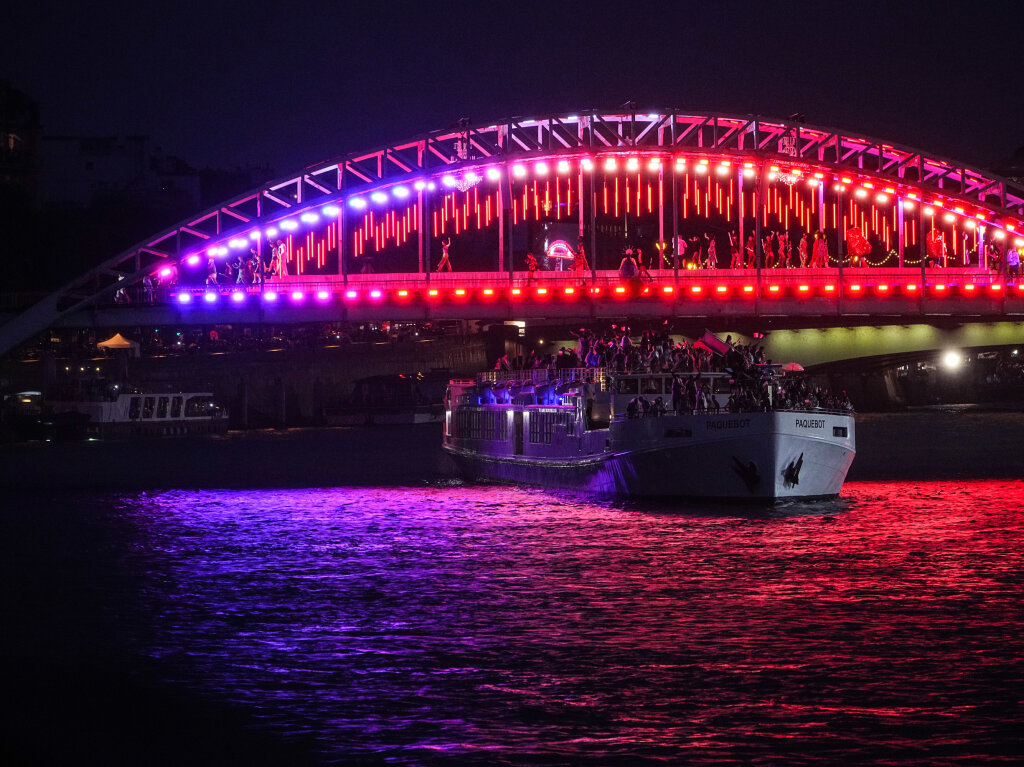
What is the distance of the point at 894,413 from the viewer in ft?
323

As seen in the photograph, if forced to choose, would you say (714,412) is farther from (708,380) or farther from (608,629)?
(608,629)

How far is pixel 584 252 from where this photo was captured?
87.2m

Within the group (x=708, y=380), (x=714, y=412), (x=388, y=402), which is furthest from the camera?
(x=388, y=402)

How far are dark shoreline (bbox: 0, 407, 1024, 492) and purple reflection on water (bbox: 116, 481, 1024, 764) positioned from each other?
14361 millimetres

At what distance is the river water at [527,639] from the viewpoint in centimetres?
1681

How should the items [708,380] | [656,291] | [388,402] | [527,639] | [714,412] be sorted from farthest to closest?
[388,402] → [656,291] → [708,380] → [714,412] → [527,639]

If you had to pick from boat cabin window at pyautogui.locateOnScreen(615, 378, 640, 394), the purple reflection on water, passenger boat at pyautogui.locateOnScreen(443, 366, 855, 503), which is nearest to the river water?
the purple reflection on water

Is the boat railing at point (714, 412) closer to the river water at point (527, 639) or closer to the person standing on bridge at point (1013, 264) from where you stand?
the river water at point (527, 639)

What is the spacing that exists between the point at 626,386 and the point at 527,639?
19.5 meters

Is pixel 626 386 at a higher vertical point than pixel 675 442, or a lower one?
higher

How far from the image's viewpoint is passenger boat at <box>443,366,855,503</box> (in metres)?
38.2

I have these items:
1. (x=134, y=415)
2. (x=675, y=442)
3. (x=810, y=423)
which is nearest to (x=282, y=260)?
(x=134, y=415)

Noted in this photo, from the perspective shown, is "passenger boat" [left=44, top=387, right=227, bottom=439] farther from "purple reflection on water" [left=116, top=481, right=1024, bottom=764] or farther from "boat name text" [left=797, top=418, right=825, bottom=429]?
"boat name text" [left=797, top=418, right=825, bottom=429]

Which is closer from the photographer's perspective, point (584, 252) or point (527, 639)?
point (527, 639)
